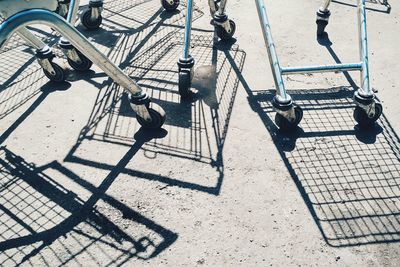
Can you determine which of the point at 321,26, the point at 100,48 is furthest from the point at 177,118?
the point at 321,26

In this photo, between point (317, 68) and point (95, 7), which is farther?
point (95, 7)

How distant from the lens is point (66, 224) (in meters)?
3.29

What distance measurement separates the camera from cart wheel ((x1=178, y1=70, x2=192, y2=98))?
14.5 ft

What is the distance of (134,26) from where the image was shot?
6.13 meters

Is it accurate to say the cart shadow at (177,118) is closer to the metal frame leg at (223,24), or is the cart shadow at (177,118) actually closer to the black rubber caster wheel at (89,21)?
the metal frame leg at (223,24)

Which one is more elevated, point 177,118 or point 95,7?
point 95,7

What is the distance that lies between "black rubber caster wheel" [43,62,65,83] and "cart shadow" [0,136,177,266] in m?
1.41

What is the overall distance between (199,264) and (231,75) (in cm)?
265

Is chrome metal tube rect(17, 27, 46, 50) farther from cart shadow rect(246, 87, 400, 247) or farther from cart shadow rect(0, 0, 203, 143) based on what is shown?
cart shadow rect(246, 87, 400, 247)

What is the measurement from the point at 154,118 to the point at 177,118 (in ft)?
1.10

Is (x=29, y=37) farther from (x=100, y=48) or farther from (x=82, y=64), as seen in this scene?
(x=100, y=48)

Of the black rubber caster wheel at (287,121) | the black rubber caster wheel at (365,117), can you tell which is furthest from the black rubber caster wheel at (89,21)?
the black rubber caster wheel at (365,117)

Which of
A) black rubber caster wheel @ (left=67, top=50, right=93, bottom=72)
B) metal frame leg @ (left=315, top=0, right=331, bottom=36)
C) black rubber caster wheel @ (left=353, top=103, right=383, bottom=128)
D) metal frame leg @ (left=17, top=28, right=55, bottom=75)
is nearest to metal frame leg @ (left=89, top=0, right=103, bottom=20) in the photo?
black rubber caster wheel @ (left=67, top=50, right=93, bottom=72)

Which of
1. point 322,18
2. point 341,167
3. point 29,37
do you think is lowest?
point 341,167
